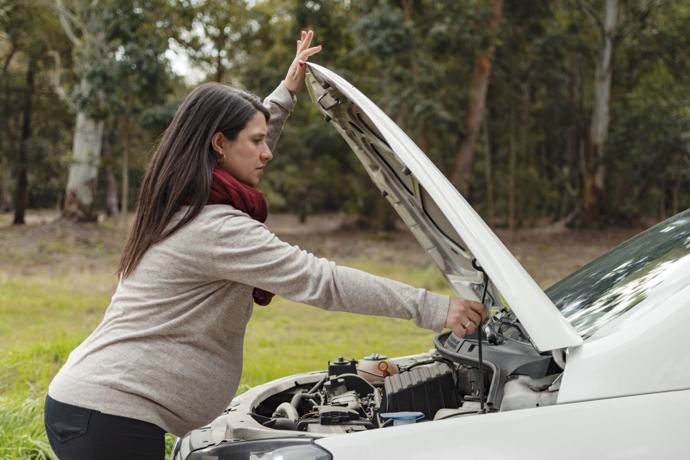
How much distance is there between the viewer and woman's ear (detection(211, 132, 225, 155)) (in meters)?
1.67

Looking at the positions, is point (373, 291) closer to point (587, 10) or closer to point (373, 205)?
point (587, 10)

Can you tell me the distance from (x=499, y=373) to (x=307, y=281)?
699 millimetres

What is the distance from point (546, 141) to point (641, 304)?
26359mm

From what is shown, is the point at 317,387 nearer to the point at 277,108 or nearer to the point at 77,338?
the point at 277,108

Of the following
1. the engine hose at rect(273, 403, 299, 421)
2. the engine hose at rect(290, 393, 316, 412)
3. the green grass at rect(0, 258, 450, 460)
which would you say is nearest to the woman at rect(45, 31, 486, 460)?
the engine hose at rect(273, 403, 299, 421)

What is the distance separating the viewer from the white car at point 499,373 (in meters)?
1.30

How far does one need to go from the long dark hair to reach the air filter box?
872mm

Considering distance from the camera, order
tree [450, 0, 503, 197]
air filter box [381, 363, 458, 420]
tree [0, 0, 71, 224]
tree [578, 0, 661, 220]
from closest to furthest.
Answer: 1. air filter box [381, 363, 458, 420]
2. tree [450, 0, 503, 197]
3. tree [578, 0, 661, 220]
4. tree [0, 0, 71, 224]

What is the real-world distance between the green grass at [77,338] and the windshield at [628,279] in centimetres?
256

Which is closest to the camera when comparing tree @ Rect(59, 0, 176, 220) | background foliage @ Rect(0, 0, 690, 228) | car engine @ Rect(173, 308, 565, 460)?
car engine @ Rect(173, 308, 565, 460)

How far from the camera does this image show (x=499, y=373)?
1.72m

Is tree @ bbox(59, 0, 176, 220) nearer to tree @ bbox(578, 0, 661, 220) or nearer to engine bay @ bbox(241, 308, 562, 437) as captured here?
engine bay @ bbox(241, 308, 562, 437)

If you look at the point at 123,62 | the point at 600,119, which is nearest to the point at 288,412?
the point at 123,62

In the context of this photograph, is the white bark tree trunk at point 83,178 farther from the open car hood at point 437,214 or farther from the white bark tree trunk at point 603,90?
the open car hood at point 437,214
